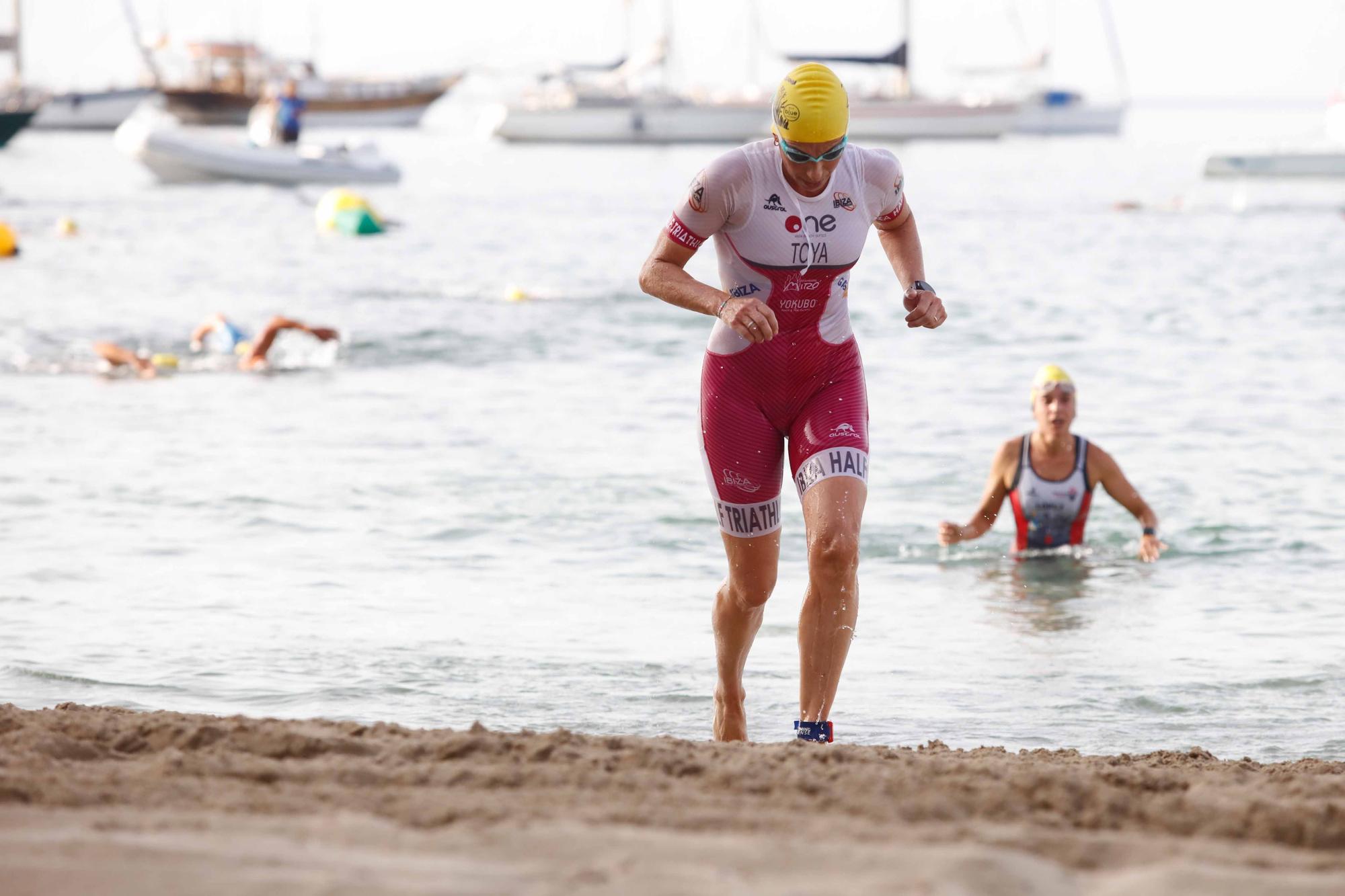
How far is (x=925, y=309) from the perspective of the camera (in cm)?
521

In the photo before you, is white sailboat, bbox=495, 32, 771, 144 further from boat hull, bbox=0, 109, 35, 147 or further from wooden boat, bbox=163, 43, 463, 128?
boat hull, bbox=0, 109, 35, 147

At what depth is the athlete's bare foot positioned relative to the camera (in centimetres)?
559

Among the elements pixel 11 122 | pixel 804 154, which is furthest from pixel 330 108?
pixel 804 154

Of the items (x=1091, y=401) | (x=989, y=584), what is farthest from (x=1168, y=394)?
(x=989, y=584)

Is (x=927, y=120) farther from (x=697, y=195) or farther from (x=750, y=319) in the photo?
(x=750, y=319)

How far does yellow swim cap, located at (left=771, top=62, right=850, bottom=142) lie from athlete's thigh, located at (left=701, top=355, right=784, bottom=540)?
80cm

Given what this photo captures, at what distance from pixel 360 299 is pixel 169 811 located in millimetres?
18720

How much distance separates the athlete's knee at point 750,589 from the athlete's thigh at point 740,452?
0.14m

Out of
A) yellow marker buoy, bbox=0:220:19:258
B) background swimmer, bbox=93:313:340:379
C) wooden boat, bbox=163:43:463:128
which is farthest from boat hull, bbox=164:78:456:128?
background swimmer, bbox=93:313:340:379

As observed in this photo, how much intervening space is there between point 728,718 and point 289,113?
36692mm

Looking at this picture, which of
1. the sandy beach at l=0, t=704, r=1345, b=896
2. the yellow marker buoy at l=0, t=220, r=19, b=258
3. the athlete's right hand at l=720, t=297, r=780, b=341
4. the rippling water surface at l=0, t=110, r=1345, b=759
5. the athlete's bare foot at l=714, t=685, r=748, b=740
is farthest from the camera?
the yellow marker buoy at l=0, t=220, r=19, b=258

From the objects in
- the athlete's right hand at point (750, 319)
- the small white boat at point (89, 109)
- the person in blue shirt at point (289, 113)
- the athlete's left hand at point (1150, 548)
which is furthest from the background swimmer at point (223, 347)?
the small white boat at point (89, 109)

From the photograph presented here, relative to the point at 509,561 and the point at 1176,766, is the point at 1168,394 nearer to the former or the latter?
the point at 509,561

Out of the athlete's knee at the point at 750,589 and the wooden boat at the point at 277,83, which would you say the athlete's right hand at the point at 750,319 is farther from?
the wooden boat at the point at 277,83
